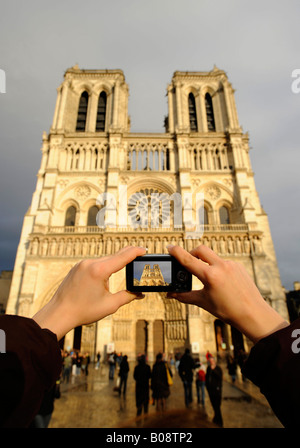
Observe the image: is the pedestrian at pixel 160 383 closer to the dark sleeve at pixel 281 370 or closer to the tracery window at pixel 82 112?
the dark sleeve at pixel 281 370

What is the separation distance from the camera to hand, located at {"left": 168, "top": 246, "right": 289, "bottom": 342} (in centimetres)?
89

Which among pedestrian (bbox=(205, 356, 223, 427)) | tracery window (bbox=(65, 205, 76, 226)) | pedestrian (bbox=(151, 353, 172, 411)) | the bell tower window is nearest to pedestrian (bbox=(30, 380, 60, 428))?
pedestrian (bbox=(151, 353, 172, 411))

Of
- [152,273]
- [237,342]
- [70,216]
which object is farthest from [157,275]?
[70,216]

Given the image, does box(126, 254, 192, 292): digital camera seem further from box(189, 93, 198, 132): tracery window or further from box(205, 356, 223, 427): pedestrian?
box(189, 93, 198, 132): tracery window

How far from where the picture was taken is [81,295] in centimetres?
100

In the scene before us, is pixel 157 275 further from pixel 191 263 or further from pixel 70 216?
pixel 70 216

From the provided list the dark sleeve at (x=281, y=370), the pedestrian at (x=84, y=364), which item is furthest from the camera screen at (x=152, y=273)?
the pedestrian at (x=84, y=364)

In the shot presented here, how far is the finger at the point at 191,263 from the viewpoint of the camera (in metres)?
0.98

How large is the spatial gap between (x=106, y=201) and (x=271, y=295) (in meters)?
11.5

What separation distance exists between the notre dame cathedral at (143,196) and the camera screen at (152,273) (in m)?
12.1

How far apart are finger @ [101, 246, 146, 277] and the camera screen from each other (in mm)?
→ 204

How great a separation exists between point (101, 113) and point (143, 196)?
32.0ft

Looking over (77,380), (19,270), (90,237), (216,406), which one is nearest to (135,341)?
(77,380)

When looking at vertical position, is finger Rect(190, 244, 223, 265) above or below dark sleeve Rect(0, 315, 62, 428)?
above
